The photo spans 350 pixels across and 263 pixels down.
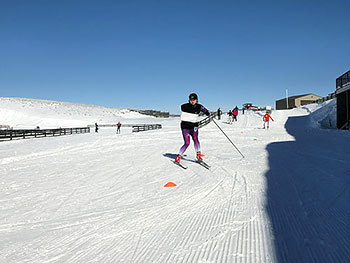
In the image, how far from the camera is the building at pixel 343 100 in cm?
1630

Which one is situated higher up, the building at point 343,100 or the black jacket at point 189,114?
the building at point 343,100

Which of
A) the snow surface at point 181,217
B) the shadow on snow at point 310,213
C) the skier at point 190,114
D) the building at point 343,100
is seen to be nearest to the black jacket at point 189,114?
the skier at point 190,114

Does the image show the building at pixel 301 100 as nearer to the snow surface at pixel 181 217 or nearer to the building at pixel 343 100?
the building at pixel 343 100

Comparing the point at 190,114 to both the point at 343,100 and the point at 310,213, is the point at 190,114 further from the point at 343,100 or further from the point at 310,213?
the point at 343,100

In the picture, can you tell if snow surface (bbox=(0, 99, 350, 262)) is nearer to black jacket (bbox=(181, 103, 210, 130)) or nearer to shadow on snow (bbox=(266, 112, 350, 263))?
shadow on snow (bbox=(266, 112, 350, 263))

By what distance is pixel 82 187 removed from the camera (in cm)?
440

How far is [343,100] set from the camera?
17281 millimetres

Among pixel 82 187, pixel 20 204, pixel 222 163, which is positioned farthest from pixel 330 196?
pixel 20 204

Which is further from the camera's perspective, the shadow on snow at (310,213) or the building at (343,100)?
the building at (343,100)

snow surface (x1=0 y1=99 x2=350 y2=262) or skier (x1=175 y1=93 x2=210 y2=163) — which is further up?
skier (x1=175 y1=93 x2=210 y2=163)

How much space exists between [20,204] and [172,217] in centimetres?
272

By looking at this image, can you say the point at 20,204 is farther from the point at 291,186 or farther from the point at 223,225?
the point at 291,186

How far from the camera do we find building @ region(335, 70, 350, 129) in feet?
53.5

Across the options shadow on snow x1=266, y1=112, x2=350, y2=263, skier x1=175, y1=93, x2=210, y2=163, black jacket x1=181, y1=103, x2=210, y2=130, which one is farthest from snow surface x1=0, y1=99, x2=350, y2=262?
black jacket x1=181, y1=103, x2=210, y2=130
